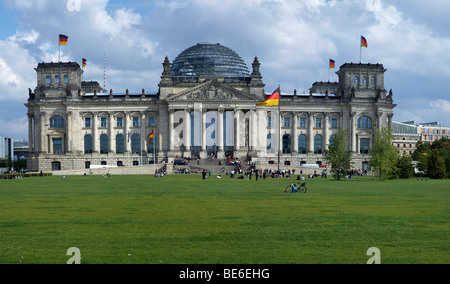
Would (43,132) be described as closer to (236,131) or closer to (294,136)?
(236,131)

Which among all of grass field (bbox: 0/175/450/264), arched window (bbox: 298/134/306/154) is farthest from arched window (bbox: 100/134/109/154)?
grass field (bbox: 0/175/450/264)

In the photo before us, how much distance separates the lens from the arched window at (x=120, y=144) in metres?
134

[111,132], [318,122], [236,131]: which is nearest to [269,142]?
[236,131]

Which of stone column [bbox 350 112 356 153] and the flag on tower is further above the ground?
the flag on tower

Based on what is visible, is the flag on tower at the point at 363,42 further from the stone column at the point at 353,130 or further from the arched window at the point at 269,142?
the arched window at the point at 269,142

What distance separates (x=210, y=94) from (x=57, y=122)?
1527 inches

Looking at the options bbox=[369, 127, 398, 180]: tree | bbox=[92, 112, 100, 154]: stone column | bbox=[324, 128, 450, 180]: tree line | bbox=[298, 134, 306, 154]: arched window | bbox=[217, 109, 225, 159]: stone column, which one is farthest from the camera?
bbox=[298, 134, 306, 154]: arched window

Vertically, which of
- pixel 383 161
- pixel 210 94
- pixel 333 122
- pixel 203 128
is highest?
pixel 210 94

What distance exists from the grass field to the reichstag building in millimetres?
91530

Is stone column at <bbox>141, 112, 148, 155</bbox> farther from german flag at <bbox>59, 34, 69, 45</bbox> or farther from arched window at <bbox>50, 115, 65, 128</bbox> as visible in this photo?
german flag at <bbox>59, 34, 69, 45</bbox>

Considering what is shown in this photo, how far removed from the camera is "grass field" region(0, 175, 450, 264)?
61.3 feet

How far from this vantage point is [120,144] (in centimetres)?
13412

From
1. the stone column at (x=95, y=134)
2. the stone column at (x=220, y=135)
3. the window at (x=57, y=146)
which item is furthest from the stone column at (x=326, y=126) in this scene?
the window at (x=57, y=146)
